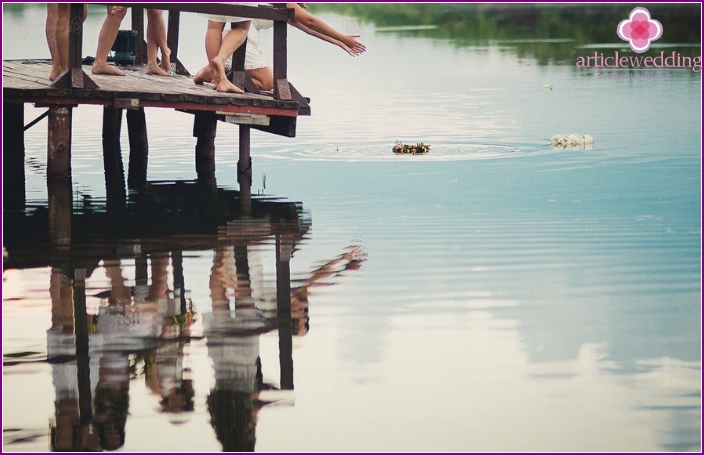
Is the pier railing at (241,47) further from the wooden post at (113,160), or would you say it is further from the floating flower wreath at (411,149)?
the floating flower wreath at (411,149)

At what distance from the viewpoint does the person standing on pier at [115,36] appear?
55.0ft

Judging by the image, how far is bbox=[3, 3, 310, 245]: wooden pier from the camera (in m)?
15.4

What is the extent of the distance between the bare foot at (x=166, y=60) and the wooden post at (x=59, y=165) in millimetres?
1826

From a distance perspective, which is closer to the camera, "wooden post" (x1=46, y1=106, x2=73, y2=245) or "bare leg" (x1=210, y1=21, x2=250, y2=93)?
"wooden post" (x1=46, y1=106, x2=73, y2=245)

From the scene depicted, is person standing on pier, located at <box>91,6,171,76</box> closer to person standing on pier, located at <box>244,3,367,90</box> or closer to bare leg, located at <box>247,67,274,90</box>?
person standing on pier, located at <box>244,3,367,90</box>

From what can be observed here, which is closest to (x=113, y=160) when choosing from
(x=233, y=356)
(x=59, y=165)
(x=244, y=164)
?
(x=244, y=164)

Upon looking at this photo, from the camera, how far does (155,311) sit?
386 inches

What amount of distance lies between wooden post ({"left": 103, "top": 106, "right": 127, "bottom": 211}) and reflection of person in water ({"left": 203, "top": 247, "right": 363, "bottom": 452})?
391cm

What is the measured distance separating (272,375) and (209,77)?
9.26 meters

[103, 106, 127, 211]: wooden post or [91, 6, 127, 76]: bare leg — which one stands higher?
[91, 6, 127, 76]: bare leg

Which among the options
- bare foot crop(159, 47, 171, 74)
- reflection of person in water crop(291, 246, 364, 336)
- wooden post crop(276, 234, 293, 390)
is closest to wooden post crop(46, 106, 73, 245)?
bare foot crop(159, 47, 171, 74)

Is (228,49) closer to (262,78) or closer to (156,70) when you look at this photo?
(262,78)

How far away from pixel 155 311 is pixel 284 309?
0.76 m

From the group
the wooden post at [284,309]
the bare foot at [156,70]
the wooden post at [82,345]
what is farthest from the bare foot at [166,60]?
the wooden post at [82,345]
